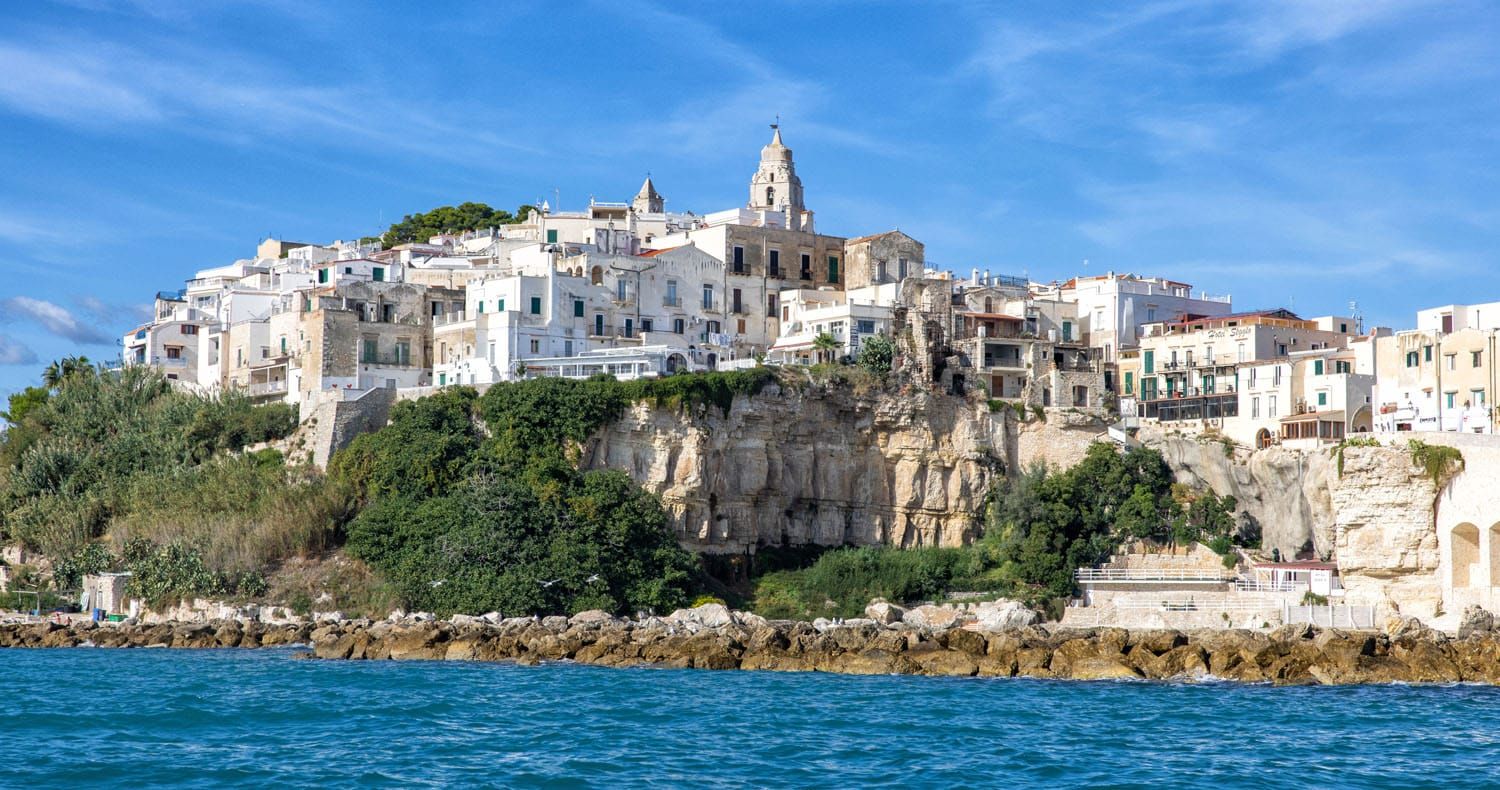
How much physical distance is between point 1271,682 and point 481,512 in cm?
1963

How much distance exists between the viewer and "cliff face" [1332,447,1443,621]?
40.4 m

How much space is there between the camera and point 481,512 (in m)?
46.4

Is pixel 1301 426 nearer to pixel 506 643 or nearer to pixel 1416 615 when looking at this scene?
pixel 1416 615

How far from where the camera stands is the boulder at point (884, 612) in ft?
154

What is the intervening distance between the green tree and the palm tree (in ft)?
3.49

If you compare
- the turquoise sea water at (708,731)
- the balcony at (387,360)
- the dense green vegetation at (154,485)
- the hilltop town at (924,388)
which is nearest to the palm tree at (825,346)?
the hilltop town at (924,388)

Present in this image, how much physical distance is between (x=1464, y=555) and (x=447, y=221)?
2004 inches

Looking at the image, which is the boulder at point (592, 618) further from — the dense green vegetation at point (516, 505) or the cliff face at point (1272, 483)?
the cliff face at point (1272, 483)

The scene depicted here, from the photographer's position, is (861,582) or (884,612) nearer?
(884,612)

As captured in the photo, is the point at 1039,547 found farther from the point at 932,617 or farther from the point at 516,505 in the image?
the point at 516,505

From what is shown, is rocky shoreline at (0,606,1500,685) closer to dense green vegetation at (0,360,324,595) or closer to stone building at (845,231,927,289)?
dense green vegetation at (0,360,324,595)

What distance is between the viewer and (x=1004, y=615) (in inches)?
1815

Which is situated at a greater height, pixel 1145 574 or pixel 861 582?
pixel 1145 574

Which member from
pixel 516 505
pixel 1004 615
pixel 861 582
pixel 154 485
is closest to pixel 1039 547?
pixel 1004 615
